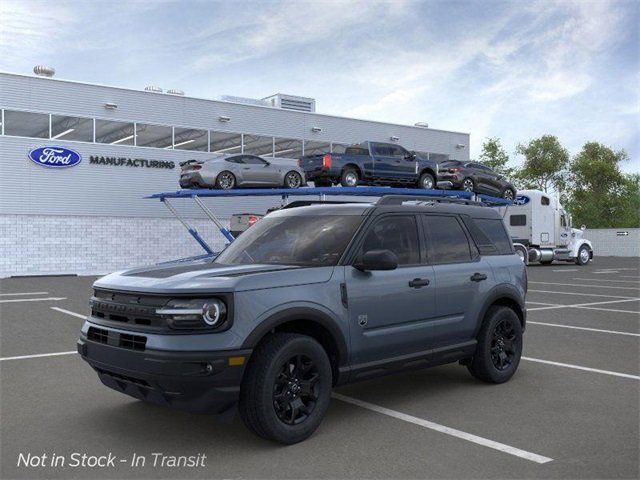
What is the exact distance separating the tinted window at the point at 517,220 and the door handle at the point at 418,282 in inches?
1050

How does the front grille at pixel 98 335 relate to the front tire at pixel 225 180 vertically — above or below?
below

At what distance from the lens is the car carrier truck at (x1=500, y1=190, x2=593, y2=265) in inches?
1210

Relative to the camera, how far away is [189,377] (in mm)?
4320

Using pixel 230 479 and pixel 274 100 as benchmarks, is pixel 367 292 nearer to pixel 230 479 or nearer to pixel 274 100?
pixel 230 479

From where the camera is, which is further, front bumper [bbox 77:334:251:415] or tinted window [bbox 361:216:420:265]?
tinted window [bbox 361:216:420:265]

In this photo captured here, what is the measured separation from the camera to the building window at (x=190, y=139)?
30062 mm

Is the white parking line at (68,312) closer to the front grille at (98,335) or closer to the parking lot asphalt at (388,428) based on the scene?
the parking lot asphalt at (388,428)

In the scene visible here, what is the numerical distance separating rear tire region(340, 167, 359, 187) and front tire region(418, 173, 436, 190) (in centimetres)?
286

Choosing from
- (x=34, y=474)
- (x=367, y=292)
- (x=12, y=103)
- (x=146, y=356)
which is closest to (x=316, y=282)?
(x=367, y=292)

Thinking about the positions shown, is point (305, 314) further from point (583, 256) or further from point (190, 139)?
point (583, 256)

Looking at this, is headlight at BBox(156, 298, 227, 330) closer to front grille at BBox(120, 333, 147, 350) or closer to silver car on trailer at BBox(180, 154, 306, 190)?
front grille at BBox(120, 333, 147, 350)

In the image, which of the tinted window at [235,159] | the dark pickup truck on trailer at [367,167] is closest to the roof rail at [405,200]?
the dark pickup truck on trailer at [367,167]

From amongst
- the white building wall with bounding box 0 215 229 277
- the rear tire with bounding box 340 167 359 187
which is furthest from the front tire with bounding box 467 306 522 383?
the white building wall with bounding box 0 215 229 277

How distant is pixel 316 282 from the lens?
5.02 m
